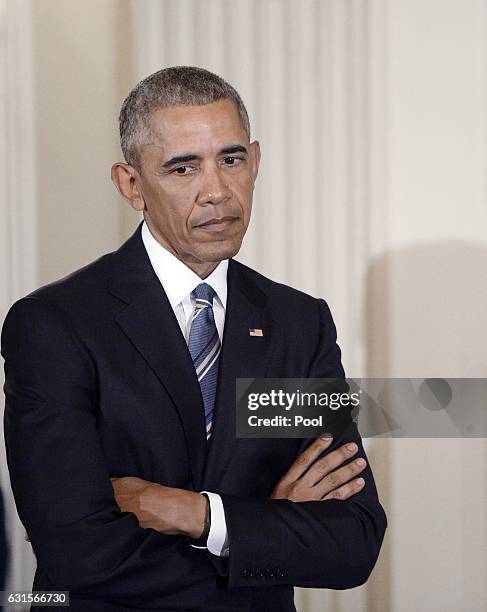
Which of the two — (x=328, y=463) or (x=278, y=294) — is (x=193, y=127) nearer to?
(x=278, y=294)

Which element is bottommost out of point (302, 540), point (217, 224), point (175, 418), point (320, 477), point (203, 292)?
point (302, 540)

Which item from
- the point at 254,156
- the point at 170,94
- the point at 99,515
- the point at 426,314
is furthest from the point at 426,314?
the point at 99,515

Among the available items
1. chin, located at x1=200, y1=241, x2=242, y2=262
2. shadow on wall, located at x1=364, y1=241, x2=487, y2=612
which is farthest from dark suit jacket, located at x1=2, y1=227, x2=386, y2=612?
→ shadow on wall, located at x1=364, y1=241, x2=487, y2=612

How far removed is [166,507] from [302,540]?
0.25 meters

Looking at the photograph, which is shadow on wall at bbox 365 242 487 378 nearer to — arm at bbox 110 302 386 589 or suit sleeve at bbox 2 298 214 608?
arm at bbox 110 302 386 589

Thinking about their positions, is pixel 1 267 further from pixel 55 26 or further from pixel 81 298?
pixel 81 298

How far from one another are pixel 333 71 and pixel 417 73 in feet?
0.86

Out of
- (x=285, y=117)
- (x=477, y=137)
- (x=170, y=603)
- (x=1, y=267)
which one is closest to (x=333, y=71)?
(x=285, y=117)

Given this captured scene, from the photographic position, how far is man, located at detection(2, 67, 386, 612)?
180 centimetres

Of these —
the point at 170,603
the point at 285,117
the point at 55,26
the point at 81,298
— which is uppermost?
the point at 55,26

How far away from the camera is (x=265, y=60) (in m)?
3.28

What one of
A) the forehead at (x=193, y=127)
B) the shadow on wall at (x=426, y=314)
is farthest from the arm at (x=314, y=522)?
the shadow on wall at (x=426, y=314)

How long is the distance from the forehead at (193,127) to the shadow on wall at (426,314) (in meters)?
1.41

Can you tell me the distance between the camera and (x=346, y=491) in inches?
78.6
